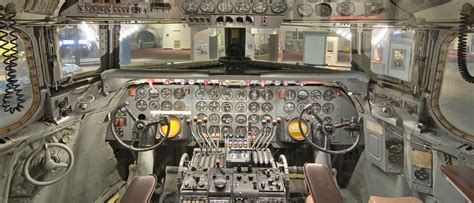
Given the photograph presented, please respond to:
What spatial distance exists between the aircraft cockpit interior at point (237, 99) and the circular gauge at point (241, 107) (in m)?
0.01

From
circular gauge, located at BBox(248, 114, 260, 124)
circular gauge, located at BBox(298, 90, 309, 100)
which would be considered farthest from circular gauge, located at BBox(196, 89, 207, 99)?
circular gauge, located at BBox(298, 90, 309, 100)

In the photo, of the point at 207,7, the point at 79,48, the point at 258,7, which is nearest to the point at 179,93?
the point at 79,48

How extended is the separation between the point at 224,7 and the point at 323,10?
3.33 feet

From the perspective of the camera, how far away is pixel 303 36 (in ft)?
17.0

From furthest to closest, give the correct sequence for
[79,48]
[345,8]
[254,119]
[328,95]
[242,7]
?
[254,119]
[328,95]
[79,48]
[345,8]
[242,7]

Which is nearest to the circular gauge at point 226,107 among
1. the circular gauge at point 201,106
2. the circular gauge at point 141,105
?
the circular gauge at point 201,106

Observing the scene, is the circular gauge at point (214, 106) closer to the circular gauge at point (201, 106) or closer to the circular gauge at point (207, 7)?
the circular gauge at point (201, 106)

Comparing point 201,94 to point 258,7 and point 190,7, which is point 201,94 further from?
point 258,7

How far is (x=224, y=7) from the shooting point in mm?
3992

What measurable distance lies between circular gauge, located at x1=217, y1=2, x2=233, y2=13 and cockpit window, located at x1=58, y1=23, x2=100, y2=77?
149cm

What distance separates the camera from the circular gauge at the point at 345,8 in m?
4.07

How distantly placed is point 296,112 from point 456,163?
233cm

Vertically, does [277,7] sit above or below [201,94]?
above

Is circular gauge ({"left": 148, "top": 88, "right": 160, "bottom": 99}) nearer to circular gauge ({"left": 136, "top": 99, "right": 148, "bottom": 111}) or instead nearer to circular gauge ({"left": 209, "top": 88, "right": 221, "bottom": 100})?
circular gauge ({"left": 136, "top": 99, "right": 148, "bottom": 111})
